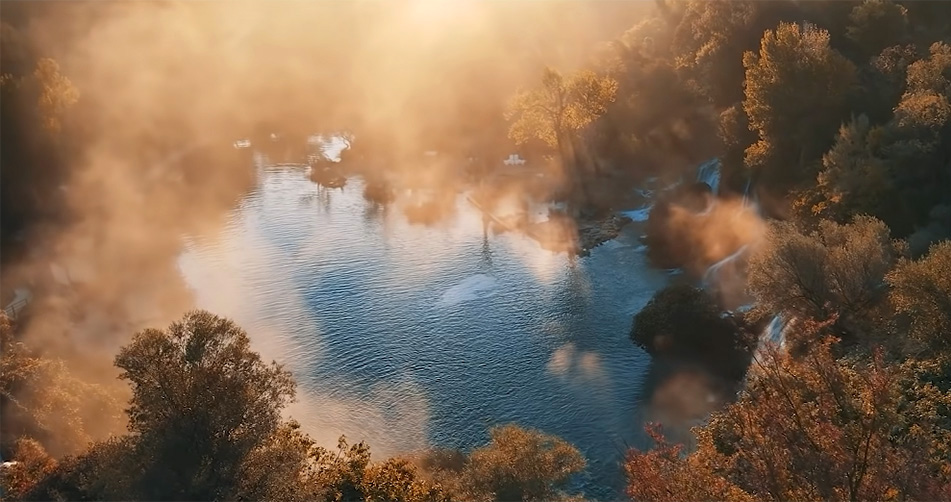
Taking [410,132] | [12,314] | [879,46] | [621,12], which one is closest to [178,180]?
[410,132]

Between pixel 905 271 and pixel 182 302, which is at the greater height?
pixel 182 302

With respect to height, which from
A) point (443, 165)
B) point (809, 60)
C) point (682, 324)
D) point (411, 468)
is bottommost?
point (411, 468)

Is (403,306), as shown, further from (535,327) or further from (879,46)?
(879,46)

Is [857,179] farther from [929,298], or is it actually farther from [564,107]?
[564,107]

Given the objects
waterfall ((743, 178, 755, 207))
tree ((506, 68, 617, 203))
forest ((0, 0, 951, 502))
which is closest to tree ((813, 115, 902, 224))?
forest ((0, 0, 951, 502))

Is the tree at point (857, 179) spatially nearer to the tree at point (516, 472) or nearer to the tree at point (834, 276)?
the tree at point (834, 276)
